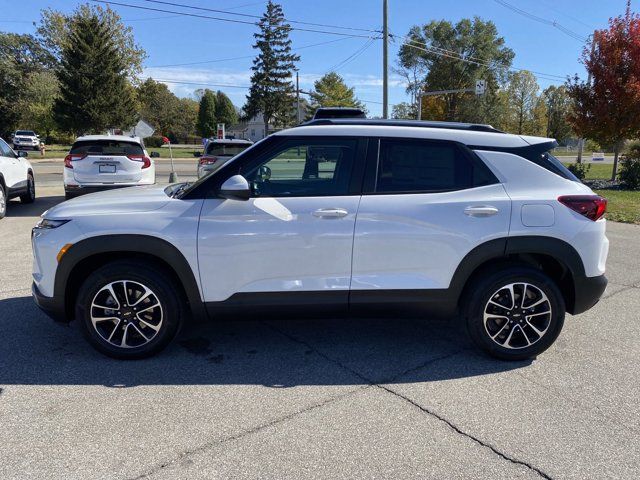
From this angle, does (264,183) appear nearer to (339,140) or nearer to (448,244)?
(339,140)

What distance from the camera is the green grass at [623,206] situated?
1070cm

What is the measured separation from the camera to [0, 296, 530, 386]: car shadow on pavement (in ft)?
11.2

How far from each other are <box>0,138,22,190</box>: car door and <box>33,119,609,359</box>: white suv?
773 cm

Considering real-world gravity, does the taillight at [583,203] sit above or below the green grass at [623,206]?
above

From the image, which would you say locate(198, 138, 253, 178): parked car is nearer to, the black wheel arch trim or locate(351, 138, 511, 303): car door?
the black wheel arch trim

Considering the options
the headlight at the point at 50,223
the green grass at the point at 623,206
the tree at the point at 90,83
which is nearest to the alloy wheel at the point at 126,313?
the headlight at the point at 50,223


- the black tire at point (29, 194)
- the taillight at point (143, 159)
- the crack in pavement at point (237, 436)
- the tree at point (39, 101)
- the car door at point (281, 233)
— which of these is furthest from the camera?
the tree at point (39, 101)

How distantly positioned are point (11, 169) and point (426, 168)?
32.5 feet

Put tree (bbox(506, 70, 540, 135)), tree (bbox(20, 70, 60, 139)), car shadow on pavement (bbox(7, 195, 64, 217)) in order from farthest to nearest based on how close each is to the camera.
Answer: tree (bbox(506, 70, 540, 135)) → tree (bbox(20, 70, 60, 139)) → car shadow on pavement (bbox(7, 195, 64, 217))

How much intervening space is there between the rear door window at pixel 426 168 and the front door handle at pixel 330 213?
0.39m

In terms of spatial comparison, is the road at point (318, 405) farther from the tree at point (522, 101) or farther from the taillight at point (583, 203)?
the tree at point (522, 101)

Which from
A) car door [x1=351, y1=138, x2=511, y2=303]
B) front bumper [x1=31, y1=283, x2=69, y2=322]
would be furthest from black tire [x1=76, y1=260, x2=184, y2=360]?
car door [x1=351, y1=138, x2=511, y2=303]

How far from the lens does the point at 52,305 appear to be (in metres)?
3.51

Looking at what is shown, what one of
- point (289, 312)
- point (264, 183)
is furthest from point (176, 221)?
point (289, 312)
